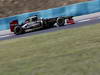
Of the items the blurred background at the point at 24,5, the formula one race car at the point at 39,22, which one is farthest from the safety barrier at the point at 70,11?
the blurred background at the point at 24,5

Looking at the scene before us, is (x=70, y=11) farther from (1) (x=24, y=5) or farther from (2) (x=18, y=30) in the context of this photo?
(1) (x=24, y=5)

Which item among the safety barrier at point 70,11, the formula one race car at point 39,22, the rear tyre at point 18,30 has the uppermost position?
the safety barrier at point 70,11

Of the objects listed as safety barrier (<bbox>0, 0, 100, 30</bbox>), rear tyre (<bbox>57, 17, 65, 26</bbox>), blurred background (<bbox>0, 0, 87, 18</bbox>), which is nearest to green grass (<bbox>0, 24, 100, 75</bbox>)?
rear tyre (<bbox>57, 17, 65, 26</bbox>)

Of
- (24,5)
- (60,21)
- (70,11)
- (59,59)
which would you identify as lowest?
(59,59)

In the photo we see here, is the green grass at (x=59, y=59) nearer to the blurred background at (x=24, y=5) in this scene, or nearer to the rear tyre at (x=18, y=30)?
the rear tyre at (x=18, y=30)

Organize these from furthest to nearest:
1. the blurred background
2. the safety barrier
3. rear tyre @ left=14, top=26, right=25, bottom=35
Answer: the blurred background → the safety barrier → rear tyre @ left=14, top=26, right=25, bottom=35

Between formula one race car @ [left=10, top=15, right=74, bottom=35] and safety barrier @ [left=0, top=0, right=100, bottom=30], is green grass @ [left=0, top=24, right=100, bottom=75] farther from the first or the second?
safety barrier @ [left=0, top=0, right=100, bottom=30]

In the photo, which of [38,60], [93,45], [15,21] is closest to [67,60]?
[38,60]

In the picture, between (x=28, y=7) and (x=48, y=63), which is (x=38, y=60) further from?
(x=28, y=7)

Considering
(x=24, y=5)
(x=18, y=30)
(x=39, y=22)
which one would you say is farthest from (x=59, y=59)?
(x=24, y=5)

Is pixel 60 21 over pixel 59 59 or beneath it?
over

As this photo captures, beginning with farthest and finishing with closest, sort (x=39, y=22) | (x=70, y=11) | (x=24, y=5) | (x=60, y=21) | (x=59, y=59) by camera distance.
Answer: (x=24, y=5)
(x=70, y=11)
(x=60, y=21)
(x=39, y=22)
(x=59, y=59)

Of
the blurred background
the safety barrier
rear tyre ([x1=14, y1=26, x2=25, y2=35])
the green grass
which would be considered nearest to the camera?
the green grass

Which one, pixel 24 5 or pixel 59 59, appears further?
pixel 24 5
